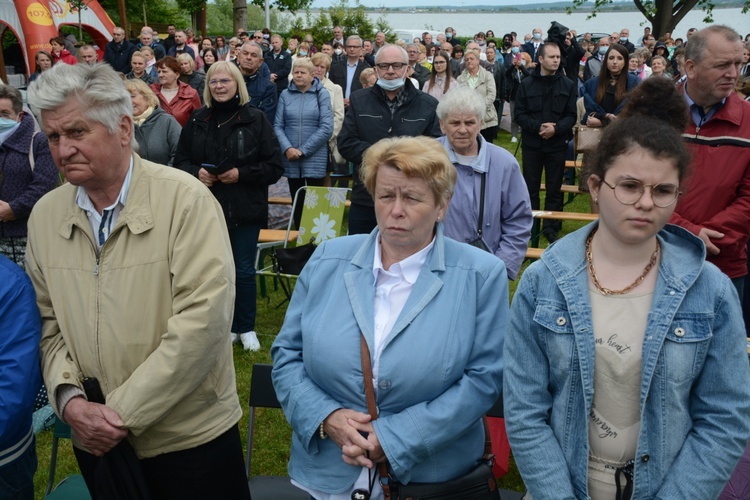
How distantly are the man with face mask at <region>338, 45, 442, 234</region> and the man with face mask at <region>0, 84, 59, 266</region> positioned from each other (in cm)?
222

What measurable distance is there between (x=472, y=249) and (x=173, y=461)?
1335mm

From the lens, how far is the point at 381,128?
5844mm

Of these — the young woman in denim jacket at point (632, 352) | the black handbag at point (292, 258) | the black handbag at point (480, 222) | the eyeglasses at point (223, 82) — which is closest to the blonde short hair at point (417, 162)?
the young woman in denim jacket at point (632, 352)

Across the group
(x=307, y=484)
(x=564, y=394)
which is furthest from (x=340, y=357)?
(x=564, y=394)

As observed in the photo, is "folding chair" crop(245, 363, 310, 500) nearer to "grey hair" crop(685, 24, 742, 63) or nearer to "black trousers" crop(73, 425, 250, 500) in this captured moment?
"black trousers" crop(73, 425, 250, 500)

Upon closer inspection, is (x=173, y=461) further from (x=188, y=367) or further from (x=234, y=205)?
(x=234, y=205)

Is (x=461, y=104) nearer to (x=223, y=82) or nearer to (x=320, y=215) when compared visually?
(x=223, y=82)

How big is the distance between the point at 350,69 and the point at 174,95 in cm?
467

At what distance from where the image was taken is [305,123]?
7.96 meters

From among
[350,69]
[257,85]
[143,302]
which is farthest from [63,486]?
[350,69]

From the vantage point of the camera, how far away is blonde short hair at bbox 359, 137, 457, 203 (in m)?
2.57

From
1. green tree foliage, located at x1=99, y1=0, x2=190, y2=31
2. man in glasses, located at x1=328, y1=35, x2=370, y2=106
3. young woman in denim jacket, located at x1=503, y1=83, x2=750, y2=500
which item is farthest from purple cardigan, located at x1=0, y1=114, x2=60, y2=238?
green tree foliage, located at x1=99, y1=0, x2=190, y2=31

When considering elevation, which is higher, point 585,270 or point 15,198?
point 585,270

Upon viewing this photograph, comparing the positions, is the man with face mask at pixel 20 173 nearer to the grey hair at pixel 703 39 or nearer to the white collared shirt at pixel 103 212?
the white collared shirt at pixel 103 212
